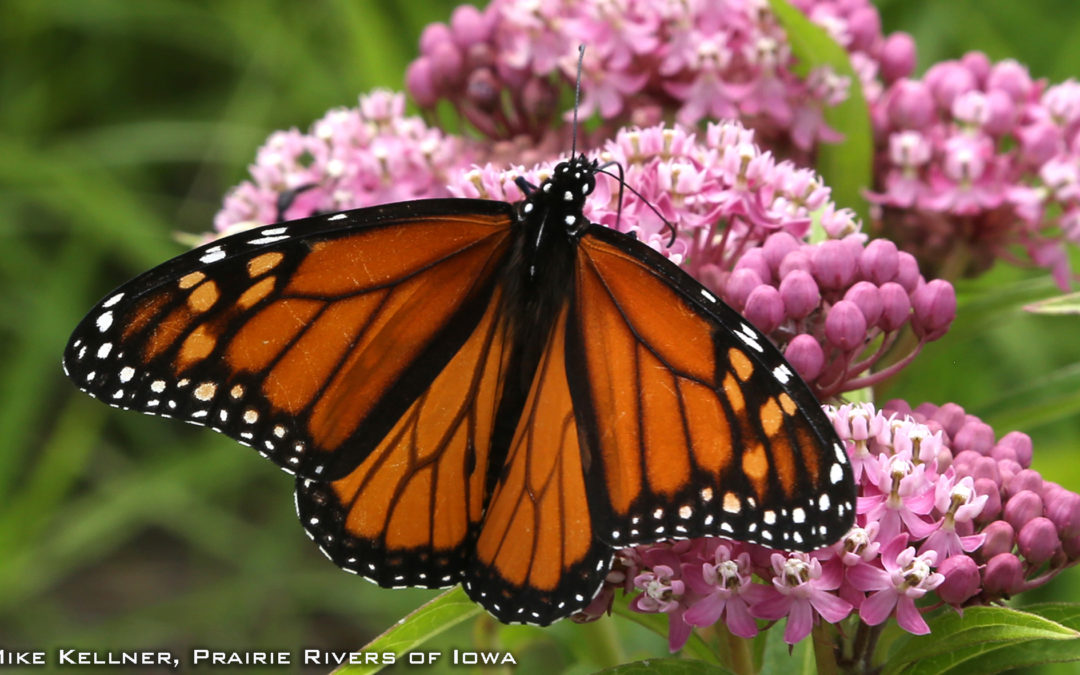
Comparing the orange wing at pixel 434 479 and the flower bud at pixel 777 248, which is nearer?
the orange wing at pixel 434 479

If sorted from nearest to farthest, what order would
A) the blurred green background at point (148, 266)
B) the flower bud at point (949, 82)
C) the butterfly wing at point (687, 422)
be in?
the butterfly wing at point (687, 422) → the flower bud at point (949, 82) → the blurred green background at point (148, 266)

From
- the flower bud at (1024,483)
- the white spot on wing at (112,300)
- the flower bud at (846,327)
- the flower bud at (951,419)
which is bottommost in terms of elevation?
the white spot on wing at (112,300)

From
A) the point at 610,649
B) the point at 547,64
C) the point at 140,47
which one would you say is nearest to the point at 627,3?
the point at 547,64

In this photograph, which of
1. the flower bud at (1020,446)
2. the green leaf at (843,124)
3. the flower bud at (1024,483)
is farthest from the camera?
the green leaf at (843,124)

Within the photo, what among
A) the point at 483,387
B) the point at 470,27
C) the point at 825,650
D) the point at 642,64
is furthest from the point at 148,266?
the point at 825,650

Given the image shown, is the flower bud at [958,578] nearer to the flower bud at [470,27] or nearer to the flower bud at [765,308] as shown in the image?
the flower bud at [765,308]

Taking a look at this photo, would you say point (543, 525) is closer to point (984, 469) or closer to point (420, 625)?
point (420, 625)

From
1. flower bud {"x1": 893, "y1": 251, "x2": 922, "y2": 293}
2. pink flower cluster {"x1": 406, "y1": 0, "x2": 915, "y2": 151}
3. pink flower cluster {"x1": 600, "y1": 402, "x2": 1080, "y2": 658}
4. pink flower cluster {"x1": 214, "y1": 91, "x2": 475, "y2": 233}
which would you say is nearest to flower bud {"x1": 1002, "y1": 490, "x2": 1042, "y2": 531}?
pink flower cluster {"x1": 600, "y1": 402, "x2": 1080, "y2": 658}

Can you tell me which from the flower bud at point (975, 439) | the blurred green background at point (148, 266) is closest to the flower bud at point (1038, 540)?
the flower bud at point (975, 439)
